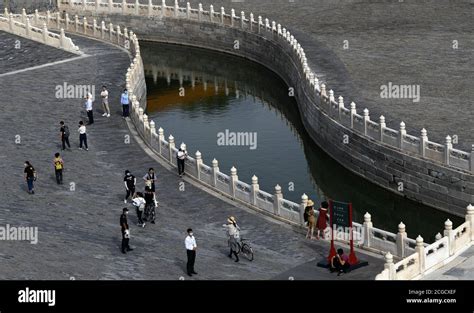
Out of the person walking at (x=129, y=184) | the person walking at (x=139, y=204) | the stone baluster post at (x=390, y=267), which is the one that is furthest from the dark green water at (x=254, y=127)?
the stone baluster post at (x=390, y=267)

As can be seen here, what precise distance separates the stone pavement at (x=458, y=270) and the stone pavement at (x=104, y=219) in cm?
205

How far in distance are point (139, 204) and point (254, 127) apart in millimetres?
24829

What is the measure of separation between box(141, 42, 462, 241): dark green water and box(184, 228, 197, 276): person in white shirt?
46.0 feet

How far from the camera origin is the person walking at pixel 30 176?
4853 centimetres

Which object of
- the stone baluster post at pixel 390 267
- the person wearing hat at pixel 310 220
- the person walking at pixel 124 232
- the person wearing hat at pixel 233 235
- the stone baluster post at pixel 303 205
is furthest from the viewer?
the stone baluster post at pixel 303 205

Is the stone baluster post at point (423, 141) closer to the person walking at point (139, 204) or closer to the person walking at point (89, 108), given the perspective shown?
the person walking at point (139, 204)

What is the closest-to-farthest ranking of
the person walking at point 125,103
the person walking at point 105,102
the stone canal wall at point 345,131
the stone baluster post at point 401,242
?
the stone baluster post at point 401,242 → the stone canal wall at point 345,131 → the person walking at point 125,103 → the person walking at point 105,102

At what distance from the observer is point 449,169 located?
50250 millimetres

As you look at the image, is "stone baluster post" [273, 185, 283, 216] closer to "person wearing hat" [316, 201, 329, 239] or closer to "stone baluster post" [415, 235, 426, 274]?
"person wearing hat" [316, 201, 329, 239]

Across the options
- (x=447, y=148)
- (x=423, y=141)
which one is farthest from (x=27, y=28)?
(x=447, y=148)

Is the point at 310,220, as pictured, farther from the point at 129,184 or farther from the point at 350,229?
the point at 129,184

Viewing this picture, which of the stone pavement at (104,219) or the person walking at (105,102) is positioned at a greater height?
the person walking at (105,102)
